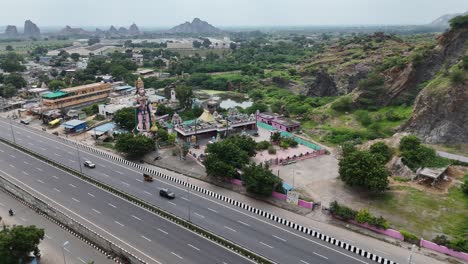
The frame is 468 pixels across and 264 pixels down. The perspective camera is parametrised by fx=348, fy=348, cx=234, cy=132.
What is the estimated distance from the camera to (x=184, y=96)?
96.4 metres

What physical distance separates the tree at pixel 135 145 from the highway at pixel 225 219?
3070 mm

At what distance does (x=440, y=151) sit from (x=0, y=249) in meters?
63.1

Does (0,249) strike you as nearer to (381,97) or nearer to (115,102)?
(115,102)

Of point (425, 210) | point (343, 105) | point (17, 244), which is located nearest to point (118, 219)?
point (17, 244)

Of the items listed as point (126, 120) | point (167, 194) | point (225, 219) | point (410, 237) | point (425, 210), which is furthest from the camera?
point (126, 120)

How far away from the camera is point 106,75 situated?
144 meters

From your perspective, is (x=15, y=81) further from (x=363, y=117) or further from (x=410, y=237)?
(x=410, y=237)

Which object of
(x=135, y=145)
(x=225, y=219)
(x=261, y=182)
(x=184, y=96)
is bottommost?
(x=225, y=219)

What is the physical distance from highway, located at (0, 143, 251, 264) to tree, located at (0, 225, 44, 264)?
26.6ft

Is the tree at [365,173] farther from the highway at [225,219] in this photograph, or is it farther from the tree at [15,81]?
the tree at [15,81]

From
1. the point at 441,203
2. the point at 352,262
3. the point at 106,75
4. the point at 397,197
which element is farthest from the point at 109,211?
the point at 106,75

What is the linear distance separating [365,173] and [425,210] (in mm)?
8388

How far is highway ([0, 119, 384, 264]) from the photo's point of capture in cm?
A: 3775

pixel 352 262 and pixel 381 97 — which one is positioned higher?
pixel 381 97
